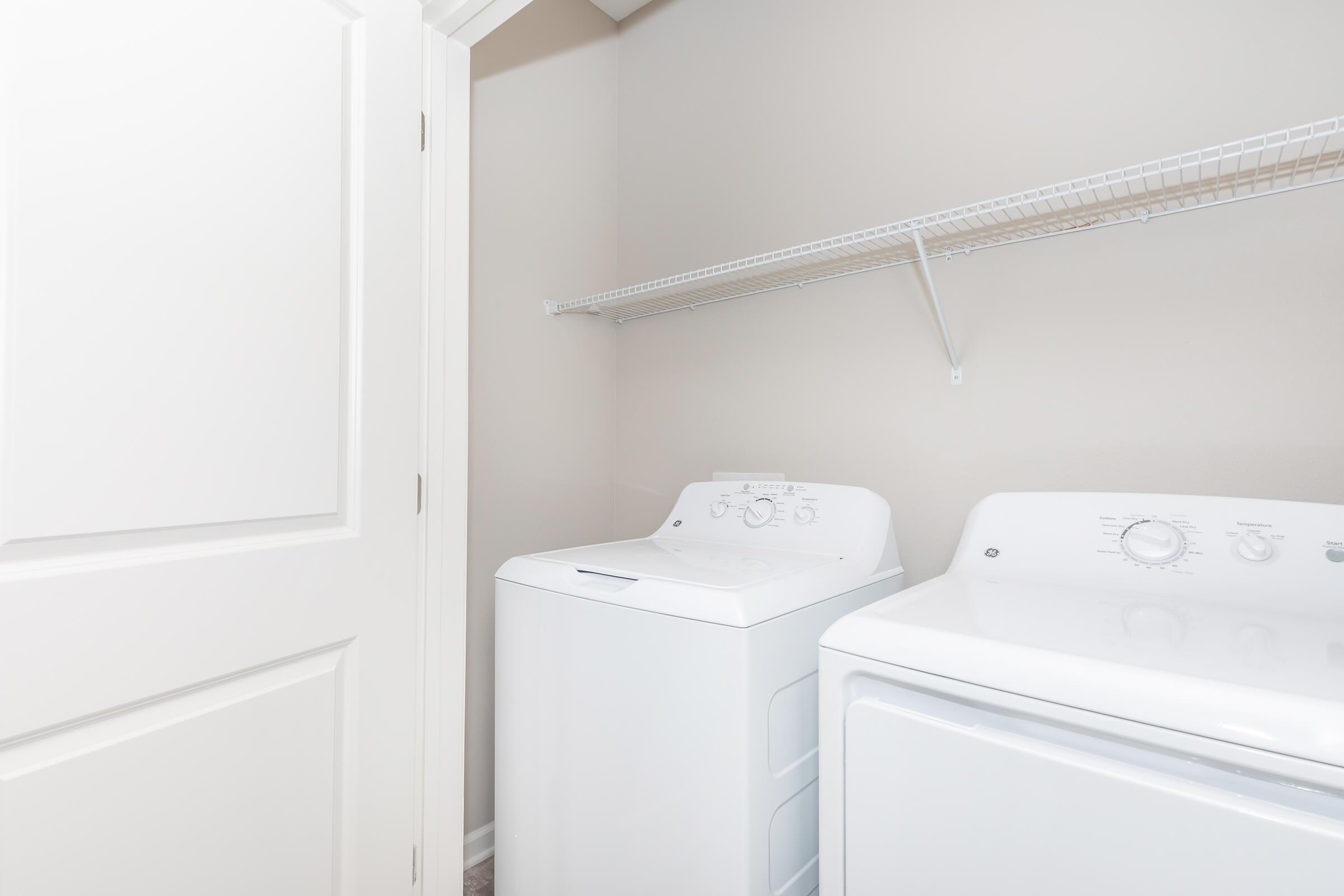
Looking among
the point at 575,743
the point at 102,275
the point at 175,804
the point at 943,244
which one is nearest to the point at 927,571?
the point at 943,244

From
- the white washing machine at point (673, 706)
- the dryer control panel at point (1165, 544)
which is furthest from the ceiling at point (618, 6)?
the dryer control panel at point (1165, 544)

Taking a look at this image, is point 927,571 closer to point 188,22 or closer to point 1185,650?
point 1185,650

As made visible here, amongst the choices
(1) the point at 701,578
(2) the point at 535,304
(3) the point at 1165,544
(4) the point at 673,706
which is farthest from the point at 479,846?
(3) the point at 1165,544

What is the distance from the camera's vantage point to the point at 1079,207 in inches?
53.1

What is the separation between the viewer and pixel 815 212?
178 cm

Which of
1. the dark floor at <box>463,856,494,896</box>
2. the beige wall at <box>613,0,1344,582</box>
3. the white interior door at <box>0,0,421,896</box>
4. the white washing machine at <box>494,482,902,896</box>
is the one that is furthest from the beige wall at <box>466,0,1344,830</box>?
the white interior door at <box>0,0,421,896</box>

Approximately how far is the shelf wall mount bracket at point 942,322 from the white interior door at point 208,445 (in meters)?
1.02

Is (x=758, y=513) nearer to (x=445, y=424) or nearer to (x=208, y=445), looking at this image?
(x=445, y=424)

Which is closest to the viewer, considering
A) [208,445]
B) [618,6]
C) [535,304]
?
[208,445]

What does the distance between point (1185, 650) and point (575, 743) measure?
0.94 meters

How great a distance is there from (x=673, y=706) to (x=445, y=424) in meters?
0.72

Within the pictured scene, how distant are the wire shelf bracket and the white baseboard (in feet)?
4.65

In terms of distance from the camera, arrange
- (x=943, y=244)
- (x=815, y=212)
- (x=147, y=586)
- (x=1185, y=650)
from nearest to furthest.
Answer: (x=1185, y=650) → (x=147, y=586) → (x=943, y=244) → (x=815, y=212)

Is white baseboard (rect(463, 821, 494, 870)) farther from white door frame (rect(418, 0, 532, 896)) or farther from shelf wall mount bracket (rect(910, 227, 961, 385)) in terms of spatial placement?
shelf wall mount bracket (rect(910, 227, 961, 385))
